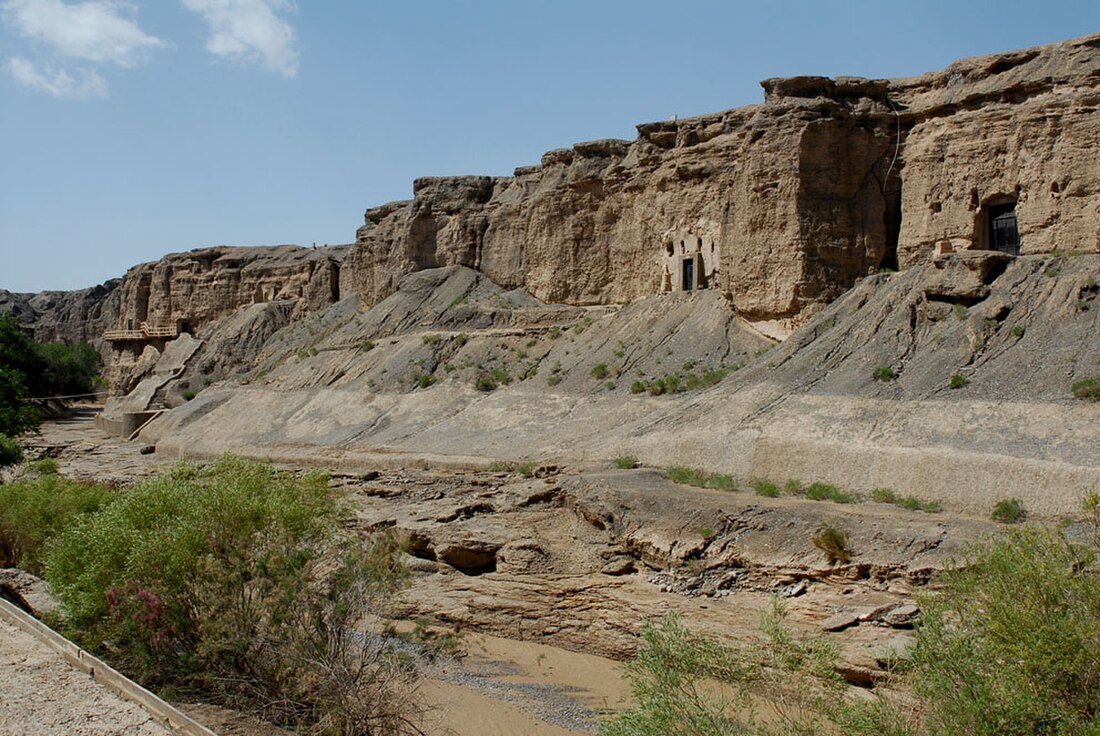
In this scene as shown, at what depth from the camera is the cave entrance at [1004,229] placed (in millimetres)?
27911

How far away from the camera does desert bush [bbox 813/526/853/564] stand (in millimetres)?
17109

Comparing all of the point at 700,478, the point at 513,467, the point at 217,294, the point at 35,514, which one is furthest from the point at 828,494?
the point at 217,294

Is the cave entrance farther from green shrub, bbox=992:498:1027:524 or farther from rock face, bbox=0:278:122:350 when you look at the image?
rock face, bbox=0:278:122:350

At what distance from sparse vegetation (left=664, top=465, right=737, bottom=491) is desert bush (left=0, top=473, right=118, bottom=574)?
13172 millimetres

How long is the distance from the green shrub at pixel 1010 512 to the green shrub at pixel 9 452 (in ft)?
99.0

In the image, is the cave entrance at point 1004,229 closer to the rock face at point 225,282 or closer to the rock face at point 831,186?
the rock face at point 831,186

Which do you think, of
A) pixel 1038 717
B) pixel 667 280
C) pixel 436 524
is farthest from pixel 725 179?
pixel 1038 717

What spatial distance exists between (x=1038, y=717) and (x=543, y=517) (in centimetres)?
1431

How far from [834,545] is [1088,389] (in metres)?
7.73

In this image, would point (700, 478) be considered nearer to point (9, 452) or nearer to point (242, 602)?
point (242, 602)

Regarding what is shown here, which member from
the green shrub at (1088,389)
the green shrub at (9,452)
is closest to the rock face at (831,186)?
the green shrub at (1088,389)

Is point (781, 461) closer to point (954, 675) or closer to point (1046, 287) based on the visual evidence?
point (1046, 287)

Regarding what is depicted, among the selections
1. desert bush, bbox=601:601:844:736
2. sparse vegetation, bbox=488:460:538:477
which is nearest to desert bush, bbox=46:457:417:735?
desert bush, bbox=601:601:844:736

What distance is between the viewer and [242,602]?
1439cm
